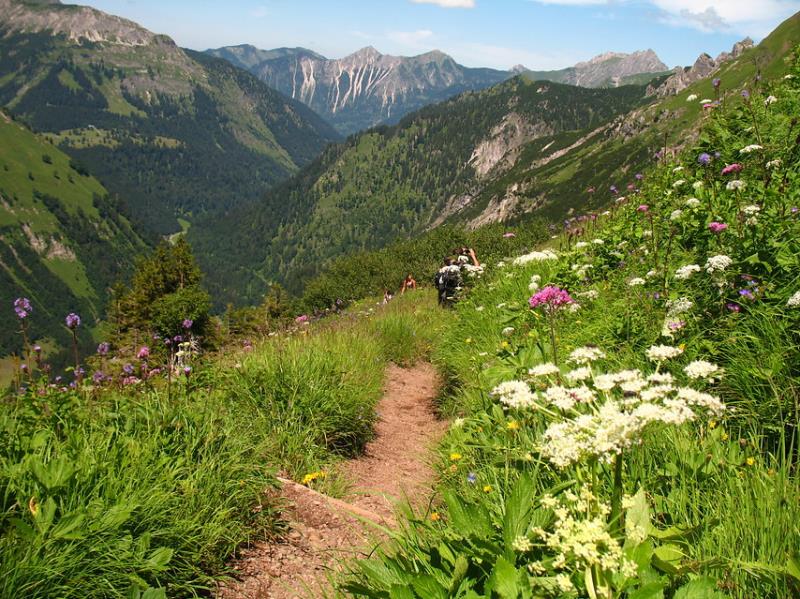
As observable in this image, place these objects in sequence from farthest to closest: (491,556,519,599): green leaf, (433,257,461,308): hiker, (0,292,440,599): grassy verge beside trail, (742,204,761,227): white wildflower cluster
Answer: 1. (433,257,461,308): hiker
2. (742,204,761,227): white wildflower cluster
3. (0,292,440,599): grassy verge beside trail
4. (491,556,519,599): green leaf

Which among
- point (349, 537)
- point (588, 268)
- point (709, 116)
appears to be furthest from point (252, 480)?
point (709, 116)

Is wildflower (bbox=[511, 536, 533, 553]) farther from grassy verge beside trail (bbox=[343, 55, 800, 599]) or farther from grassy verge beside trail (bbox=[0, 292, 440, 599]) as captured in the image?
grassy verge beside trail (bbox=[0, 292, 440, 599])

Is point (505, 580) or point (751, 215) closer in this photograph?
point (505, 580)

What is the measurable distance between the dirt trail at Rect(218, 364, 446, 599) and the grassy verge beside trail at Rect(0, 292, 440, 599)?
0.20m

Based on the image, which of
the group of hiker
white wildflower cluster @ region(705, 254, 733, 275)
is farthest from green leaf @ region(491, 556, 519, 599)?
the group of hiker

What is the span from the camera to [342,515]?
4312 mm

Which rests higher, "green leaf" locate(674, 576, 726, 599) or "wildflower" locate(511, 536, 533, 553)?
"wildflower" locate(511, 536, 533, 553)

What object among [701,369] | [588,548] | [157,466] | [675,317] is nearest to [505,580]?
[588,548]

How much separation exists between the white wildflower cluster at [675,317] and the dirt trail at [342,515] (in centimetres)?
231

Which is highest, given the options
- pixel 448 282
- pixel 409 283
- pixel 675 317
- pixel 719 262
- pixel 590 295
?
pixel 719 262

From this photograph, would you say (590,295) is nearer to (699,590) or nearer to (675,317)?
(675,317)

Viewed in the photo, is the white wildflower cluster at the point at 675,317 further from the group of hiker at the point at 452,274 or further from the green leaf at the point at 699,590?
the group of hiker at the point at 452,274

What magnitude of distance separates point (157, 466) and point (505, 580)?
261cm

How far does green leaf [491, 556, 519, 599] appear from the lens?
1759mm
